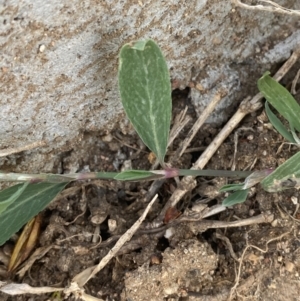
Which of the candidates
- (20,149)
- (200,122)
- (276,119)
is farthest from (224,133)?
(20,149)

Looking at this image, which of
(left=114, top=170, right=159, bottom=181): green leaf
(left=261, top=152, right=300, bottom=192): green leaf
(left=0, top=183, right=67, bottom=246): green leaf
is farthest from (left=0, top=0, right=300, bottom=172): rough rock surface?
(left=261, top=152, right=300, bottom=192): green leaf

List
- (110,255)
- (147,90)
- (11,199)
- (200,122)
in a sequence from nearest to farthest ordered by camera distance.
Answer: (11,199) < (147,90) < (110,255) < (200,122)

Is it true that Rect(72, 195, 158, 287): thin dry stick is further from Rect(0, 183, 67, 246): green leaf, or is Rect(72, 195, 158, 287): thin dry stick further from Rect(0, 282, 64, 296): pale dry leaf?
Rect(0, 183, 67, 246): green leaf

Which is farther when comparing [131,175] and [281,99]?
[281,99]

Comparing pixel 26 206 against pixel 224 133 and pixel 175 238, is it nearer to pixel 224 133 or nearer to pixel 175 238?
pixel 175 238

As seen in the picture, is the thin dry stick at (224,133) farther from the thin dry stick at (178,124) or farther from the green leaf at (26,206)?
the green leaf at (26,206)

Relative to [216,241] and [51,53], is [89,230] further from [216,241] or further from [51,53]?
[51,53]
